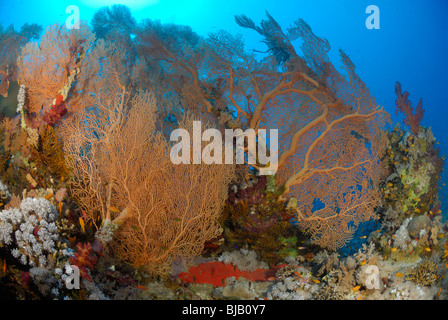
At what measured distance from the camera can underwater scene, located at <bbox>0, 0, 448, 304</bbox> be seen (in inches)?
183

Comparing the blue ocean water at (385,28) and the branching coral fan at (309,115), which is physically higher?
the blue ocean water at (385,28)

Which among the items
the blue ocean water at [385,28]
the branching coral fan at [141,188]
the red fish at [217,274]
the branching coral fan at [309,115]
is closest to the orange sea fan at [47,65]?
the branching coral fan at [141,188]

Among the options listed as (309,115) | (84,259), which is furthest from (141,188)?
(309,115)

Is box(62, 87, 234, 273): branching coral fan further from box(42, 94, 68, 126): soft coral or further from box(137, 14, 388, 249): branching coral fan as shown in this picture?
box(137, 14, 388, 249): branching coral fan

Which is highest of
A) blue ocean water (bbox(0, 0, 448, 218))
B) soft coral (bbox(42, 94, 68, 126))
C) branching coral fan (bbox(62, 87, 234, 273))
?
blue ocean water (bbox(0, 0, 448, 218))

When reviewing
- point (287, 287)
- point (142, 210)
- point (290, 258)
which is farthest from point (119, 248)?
point (290, 258)

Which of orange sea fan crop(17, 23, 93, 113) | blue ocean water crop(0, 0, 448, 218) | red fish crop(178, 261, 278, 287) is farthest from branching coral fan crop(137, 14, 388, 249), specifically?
blue ocean water crop(0, 0, 448, 218)

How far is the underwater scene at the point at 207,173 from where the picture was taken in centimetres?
464

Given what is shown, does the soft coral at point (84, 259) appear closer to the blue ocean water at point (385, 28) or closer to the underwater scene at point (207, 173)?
the underwater scene at point (207, 173)

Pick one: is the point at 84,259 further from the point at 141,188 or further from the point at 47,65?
the point at 47,65

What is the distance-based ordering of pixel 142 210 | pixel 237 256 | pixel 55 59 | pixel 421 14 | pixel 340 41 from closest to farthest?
pixel 142 210, pixel 237 256, pixel 55 59, pixel 421 14, pixel 340 41
